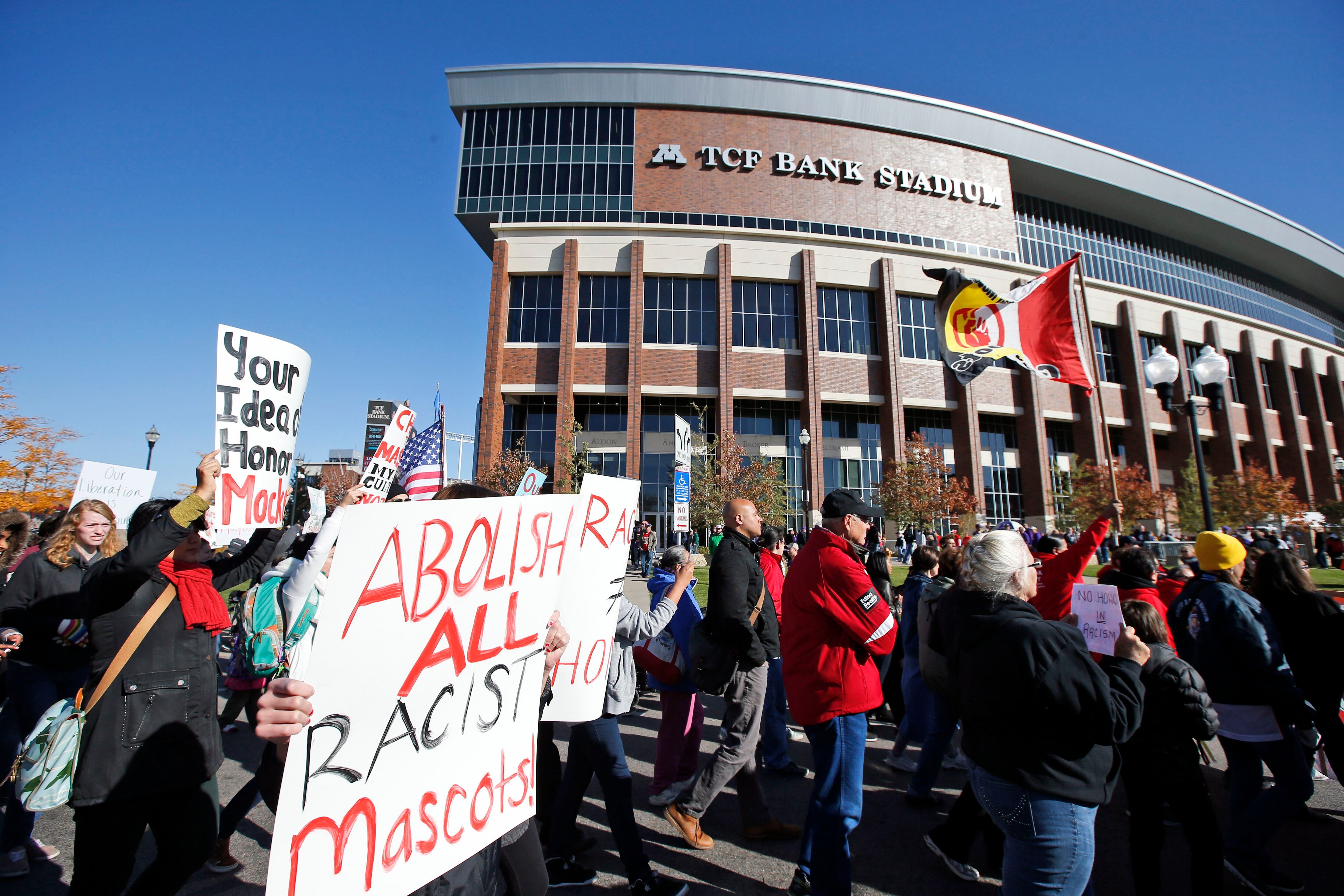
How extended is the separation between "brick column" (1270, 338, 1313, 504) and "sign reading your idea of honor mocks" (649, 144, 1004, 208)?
2729 cm

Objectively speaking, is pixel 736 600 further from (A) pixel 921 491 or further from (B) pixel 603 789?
(A) pixel 921 491

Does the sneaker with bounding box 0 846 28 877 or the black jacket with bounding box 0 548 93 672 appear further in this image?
the black jacket with bounding box 0 548 93 672

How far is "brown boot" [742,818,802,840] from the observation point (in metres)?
4.27

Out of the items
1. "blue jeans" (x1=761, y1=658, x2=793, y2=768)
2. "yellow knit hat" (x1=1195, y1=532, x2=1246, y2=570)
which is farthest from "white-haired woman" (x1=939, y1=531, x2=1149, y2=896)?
"blue jeans" (x1=761, y1=658, x2=793, y2=768)

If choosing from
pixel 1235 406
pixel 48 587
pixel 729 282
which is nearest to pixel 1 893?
pixel 48 587

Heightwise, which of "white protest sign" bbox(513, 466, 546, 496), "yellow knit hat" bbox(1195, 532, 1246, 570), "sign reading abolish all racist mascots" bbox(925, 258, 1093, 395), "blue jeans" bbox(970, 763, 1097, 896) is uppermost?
"sign reading abolish all racist mascots" bbox(925, 258, 1093, 395)

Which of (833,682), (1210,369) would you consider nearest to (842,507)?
(833,682)

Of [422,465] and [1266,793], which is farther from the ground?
[422,465]

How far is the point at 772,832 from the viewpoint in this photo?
4273 mm

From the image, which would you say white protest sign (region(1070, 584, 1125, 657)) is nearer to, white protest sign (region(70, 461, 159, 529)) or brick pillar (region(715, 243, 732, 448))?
white protest sign (region(70, 461, 159, 529))

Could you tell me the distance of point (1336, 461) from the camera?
106 ft

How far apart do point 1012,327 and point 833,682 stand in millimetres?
7093

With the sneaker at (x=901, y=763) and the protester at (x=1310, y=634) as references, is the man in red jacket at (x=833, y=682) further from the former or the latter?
the protester at (x=1310, y=634)

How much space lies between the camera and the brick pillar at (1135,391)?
3841 centimetres
